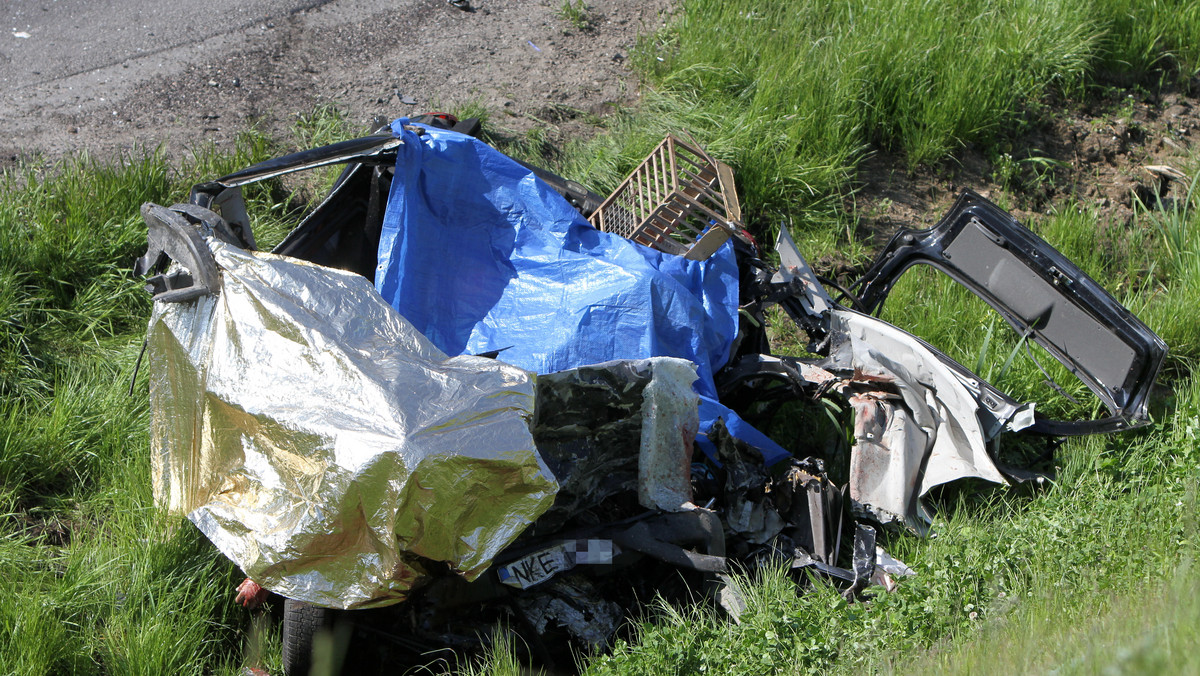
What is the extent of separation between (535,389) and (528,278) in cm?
134

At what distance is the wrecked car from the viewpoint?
2.81m

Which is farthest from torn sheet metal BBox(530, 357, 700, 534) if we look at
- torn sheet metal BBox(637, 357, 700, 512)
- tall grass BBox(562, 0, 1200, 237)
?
tall grass BBox(562, 0, 1200, 237)

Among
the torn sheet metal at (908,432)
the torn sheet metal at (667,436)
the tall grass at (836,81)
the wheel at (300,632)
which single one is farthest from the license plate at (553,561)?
the tall grass at (836,81)

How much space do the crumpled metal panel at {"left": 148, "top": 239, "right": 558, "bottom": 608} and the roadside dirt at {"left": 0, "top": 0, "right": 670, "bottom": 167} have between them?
2823mm

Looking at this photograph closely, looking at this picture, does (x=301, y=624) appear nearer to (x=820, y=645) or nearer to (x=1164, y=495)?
(x=820, y=645)

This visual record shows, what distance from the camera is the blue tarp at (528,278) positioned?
3.91m

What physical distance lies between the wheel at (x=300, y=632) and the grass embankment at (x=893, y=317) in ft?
1.29

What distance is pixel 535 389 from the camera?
3.00 m

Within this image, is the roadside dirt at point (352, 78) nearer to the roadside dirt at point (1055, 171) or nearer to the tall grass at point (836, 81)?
the tall grass at point (836, 81)

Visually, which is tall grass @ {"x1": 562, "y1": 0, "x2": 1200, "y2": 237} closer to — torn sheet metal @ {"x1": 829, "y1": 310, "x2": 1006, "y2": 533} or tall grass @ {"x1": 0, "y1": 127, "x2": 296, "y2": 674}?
torn sheet metal @ {"x1": 829, "y1": 310, "x2": 1006, "y2": 533}

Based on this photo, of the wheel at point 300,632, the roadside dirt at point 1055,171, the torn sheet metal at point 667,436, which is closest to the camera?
the wheel at point 300,632

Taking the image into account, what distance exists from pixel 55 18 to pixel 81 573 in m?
4.26

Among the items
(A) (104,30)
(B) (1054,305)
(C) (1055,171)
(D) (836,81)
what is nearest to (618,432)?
(B) (1054,305)

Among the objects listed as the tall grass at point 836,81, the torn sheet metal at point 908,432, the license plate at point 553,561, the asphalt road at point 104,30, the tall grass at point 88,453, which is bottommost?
the tall grass at point 88,453
